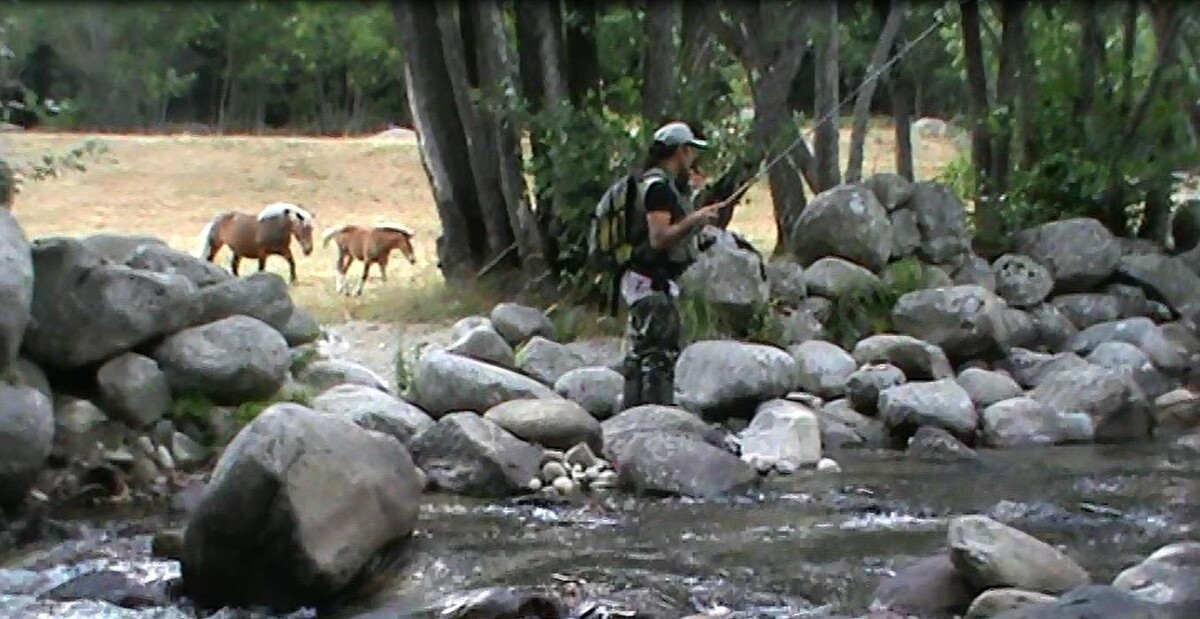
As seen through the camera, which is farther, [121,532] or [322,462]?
[121,532]

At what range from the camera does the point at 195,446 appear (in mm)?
8016

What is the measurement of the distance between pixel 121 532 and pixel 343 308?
6281 millimetres

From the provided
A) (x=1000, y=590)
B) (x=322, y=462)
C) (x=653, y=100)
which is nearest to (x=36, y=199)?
(x=653, y=100)

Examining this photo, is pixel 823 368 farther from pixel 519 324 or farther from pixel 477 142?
pixel 477 142

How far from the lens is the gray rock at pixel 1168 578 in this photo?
4793mm

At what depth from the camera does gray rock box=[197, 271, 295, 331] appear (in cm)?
866

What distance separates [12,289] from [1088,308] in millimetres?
7630

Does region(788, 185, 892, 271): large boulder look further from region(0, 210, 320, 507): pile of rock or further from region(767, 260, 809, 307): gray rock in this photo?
region(0, 210, 320, 507): pile of rock

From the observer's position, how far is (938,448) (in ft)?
27.7

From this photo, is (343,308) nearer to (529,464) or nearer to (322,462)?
(529,464)

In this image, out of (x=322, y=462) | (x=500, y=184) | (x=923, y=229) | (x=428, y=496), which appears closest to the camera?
(x=322, y=462)

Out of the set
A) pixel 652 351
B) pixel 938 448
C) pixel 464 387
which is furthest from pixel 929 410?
pixel 464 387

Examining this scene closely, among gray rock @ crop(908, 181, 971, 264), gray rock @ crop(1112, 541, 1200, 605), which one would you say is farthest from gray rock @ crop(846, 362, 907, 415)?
gray rock @ crop(1112, 541, 1200, 605)

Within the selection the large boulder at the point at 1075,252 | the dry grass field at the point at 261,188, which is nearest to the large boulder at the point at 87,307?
the large boulder at the point at 1075,252
